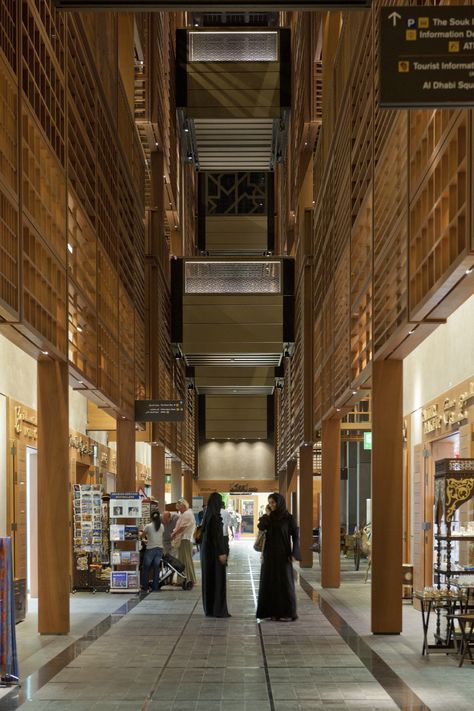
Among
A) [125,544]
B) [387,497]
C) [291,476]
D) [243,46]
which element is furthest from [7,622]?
[291,476]

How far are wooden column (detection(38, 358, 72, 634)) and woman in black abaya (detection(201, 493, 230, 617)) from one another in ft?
8.53

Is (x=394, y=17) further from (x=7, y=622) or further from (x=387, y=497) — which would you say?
(x=387, y=497)

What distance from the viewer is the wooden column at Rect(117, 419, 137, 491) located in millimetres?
18875

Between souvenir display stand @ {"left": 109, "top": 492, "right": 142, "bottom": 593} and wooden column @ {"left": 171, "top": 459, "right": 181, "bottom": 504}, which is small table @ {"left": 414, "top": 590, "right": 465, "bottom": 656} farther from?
wooden column @ {"left": 171, "top": 459, "right": 181, "bottom": 504}

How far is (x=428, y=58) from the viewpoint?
591 centimetres

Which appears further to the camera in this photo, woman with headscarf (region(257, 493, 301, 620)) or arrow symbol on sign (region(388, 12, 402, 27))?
woman with headscarf (region(257, 493, 301, 620))

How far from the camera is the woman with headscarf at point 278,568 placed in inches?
526

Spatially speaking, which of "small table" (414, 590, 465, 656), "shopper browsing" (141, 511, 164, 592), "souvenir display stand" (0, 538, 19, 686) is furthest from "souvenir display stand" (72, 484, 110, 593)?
"souvenir display stand" (0, 538, 19, 686)

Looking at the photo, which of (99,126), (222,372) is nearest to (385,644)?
(99,126)

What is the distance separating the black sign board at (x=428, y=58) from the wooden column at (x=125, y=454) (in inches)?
535

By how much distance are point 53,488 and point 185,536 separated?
743 cm

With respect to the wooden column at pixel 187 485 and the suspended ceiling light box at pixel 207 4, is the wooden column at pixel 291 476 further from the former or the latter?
the suspended ceiling light box at pixel 207 4

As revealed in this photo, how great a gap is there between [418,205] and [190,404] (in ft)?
105

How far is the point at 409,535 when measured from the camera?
53.2 feet
